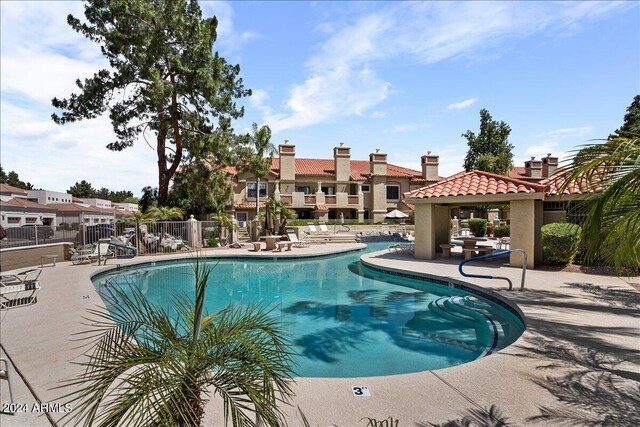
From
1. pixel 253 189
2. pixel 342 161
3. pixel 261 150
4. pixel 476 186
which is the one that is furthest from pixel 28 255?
pixel 342 161

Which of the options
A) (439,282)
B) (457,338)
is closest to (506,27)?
(439,282)

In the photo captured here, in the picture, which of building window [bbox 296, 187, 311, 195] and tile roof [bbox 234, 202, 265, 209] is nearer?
tile roof [bbox 234, 202, 265, 209]

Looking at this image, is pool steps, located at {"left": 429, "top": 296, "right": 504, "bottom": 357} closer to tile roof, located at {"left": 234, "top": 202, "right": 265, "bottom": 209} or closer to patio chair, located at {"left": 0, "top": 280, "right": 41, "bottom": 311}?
patio chair, located at {"left": 0, "top": 280, "right": 41, "bottom": 311}

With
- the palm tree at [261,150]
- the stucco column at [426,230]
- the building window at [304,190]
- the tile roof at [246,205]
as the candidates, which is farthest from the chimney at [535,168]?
the tile roof at [246,205]

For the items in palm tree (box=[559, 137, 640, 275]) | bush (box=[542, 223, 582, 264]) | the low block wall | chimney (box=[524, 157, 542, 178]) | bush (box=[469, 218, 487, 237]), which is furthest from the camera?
chimney (box=[524, 157, 542, 178])

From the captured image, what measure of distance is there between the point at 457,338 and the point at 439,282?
15.0 ft

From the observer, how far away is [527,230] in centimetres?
1355

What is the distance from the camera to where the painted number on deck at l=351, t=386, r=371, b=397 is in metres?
4.17

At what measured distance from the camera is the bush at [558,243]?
42.0 ft

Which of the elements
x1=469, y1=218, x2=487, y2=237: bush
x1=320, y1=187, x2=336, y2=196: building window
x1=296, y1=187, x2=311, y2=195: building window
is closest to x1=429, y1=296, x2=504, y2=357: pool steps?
x1=469, y1=218, x2=487, y2=237: bush

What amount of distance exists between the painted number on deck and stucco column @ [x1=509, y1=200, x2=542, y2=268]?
39.1 feet

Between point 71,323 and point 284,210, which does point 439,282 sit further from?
point 284,210

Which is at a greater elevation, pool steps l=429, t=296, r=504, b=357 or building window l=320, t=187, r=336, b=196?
building window l=320, t=187, r=336, b=196

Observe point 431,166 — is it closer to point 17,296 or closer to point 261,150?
point 261,150
